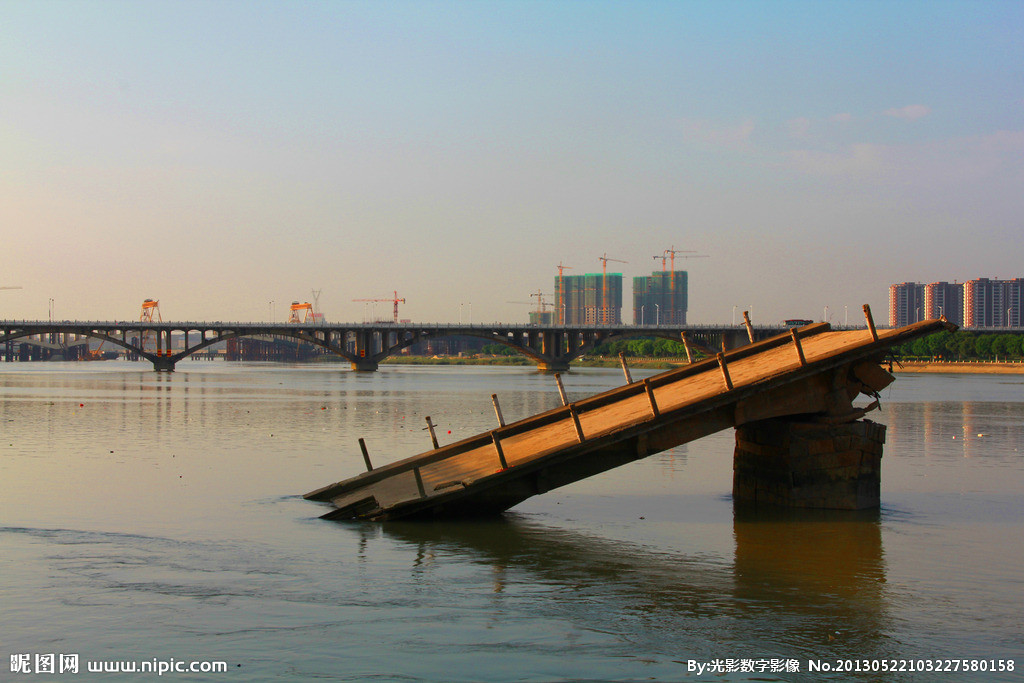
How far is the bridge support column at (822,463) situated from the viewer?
2111 centimetres

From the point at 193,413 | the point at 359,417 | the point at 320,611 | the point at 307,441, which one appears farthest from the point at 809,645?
the point at 193,413

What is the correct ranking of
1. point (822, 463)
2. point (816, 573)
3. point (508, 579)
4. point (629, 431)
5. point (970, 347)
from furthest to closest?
1. point (970, 347)
2. point (822, 463)
3. point (629, 431)
4. point (816, 573)
5. point (508, 579)

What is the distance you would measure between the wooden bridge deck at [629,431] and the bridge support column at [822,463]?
0.47 m

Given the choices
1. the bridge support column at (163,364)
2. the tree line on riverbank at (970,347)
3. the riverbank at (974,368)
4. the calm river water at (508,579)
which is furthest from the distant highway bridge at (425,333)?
the calm river water at (508,579)

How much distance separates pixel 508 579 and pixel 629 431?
16.4 feet

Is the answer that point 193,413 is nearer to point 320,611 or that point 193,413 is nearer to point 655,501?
point 655,501

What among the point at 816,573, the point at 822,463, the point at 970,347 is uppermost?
the point at 822,463

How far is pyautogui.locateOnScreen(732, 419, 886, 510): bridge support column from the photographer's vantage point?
21.1m

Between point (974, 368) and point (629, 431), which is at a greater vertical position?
point (629, 431)

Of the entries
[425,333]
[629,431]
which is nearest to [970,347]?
[425,333]

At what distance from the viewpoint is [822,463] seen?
21422 mm

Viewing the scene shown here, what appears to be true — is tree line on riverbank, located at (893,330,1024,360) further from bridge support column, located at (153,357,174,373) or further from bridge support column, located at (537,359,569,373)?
bridge support column, located at (153,357,174,373)

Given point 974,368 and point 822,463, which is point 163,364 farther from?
point 822,463

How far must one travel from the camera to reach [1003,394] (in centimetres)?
8662
